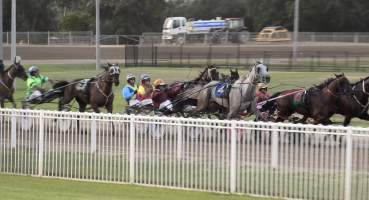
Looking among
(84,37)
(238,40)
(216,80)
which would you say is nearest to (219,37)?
(238,40)

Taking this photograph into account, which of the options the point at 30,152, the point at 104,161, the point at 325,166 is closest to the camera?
the point at 325,166

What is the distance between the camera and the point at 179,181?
1257cm

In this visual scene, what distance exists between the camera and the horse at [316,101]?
18.5 meters

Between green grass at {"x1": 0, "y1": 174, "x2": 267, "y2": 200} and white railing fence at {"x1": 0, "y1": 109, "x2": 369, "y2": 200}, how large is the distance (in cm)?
29

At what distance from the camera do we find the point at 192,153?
12406 millimetres

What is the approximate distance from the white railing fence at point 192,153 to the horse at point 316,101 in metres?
6.57

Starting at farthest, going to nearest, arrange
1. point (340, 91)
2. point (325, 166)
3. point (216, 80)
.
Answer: point (216, 80)
point (340, 91)
point (325, 166)

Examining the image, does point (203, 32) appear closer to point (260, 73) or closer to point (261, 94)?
point (261, 94)

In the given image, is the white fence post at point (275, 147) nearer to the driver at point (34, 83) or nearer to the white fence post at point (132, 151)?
the white fence post at point (132, 151)

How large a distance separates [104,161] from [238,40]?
70142 millimetres

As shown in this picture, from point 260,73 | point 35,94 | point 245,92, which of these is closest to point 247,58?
point 35,94

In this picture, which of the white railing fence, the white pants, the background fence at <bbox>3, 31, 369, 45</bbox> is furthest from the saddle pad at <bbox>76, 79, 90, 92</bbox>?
the background fence at <bbox>3, 31, 369, 45</bbox>

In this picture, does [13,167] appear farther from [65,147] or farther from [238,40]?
[238,40]

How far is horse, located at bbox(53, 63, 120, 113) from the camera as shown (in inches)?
816
